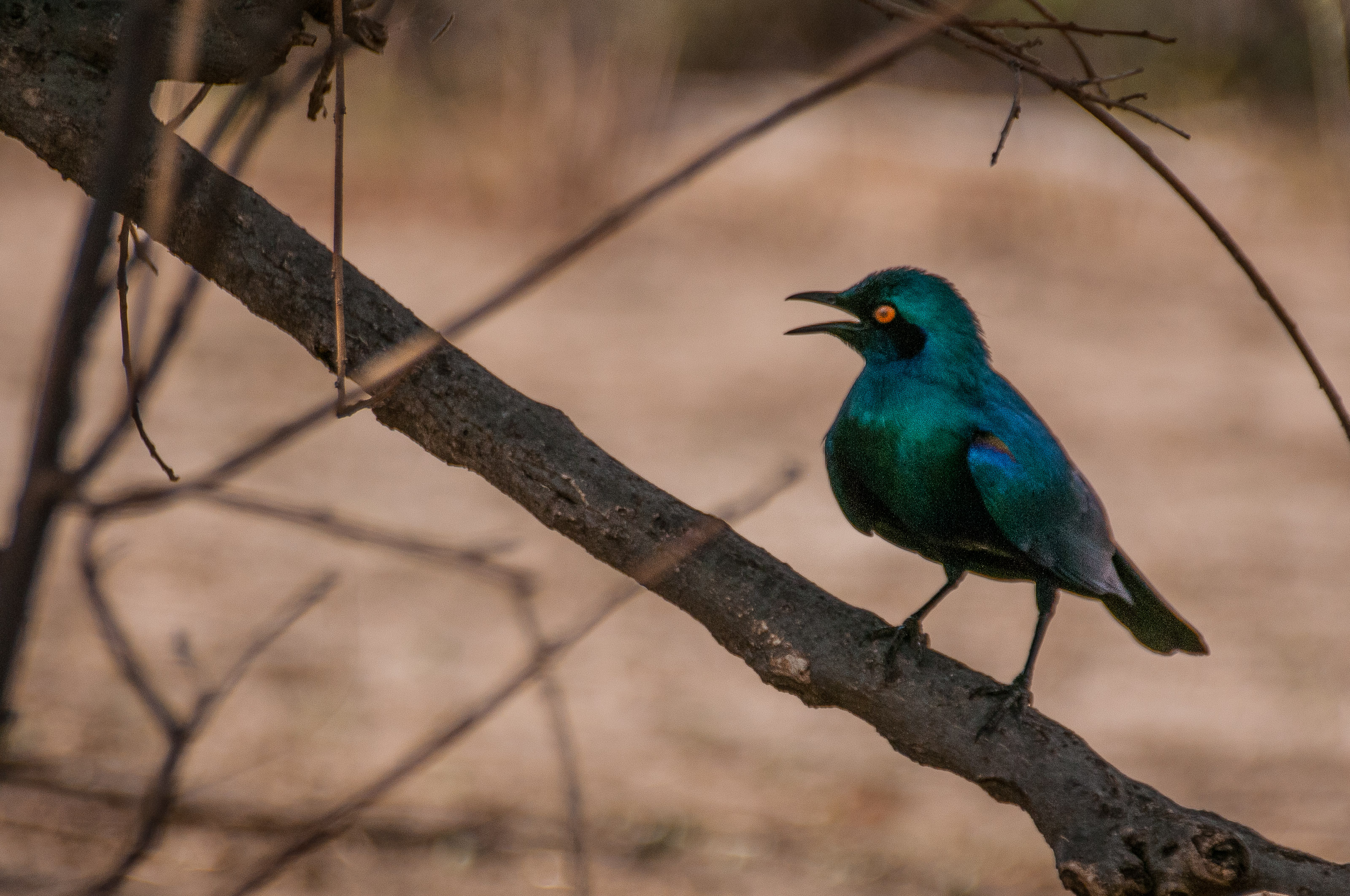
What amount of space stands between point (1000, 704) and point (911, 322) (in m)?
0.52

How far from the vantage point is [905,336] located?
71.0 inches

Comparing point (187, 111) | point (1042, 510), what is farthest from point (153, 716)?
point (1042, 510)

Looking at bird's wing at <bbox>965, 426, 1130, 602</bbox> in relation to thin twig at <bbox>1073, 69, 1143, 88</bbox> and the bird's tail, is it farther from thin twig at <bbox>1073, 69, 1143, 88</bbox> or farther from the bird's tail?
thin twig at <bbox>1073, 69, 1143, 88</bbox>

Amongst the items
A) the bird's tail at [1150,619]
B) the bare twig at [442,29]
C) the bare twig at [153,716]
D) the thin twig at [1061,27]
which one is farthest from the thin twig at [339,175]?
the bird's tail at [1150,619]

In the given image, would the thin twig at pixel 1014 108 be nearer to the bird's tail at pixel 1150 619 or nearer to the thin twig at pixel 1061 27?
the thin twig at pixel 1061 27

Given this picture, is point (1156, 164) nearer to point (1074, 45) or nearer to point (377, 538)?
point (1074, 45)

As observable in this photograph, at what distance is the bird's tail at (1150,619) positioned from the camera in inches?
70.2

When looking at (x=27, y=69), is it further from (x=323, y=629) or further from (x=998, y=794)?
(x=323, y=629)

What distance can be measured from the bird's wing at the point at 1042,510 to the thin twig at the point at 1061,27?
51cm

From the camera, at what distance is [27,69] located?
141cm

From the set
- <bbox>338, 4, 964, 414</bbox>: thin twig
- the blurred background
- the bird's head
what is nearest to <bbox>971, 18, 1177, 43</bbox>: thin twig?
the blurred background

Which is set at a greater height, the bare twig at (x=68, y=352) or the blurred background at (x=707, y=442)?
the blurred background at (x=707, y=442)

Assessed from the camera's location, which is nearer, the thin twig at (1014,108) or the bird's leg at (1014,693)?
the thin twig at (1014,108)

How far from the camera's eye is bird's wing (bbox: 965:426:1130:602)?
1.66m
